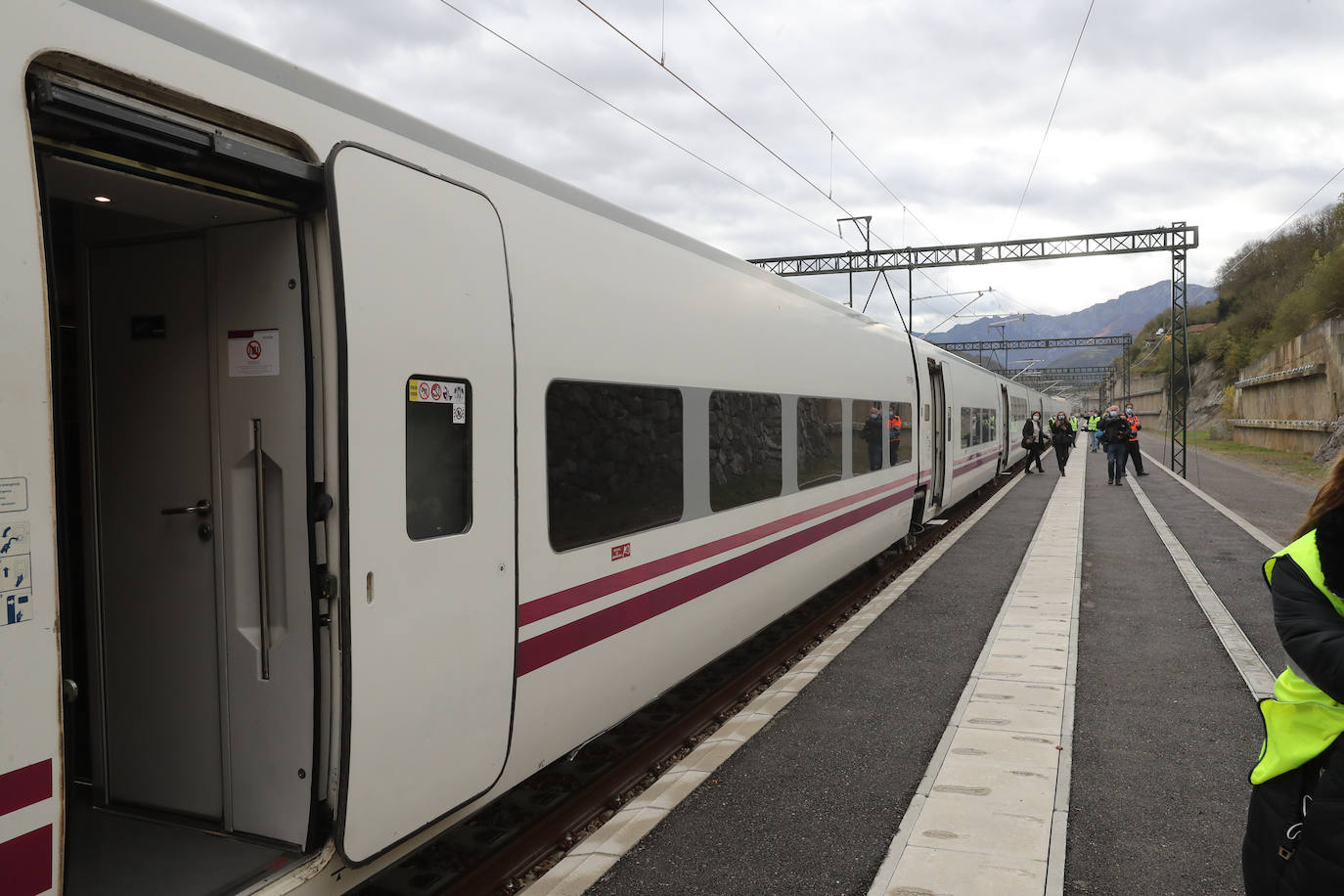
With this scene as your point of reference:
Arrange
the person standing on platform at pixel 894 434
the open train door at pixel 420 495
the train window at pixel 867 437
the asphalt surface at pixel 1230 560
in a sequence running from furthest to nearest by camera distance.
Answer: the person standing on platform at pixel 894 434 < the train window at pixel 867 437 < the asphalt surface at pixel 1230 560 < the open train door at pixel 420 495

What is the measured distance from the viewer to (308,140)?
9.38ft

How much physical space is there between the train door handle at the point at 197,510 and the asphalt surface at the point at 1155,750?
3.58m

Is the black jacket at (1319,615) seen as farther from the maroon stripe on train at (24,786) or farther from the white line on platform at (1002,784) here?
the maroon stripe on train at (24,786)

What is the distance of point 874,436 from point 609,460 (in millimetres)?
5708

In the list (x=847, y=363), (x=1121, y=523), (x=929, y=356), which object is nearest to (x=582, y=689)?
(x=847, y=363)

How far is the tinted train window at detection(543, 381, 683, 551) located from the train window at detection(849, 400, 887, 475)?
13.2 ft

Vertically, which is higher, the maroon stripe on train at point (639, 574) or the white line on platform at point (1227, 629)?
the maroon stripe on train at point (639, 574)

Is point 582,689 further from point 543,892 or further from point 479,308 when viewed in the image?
point 479,308

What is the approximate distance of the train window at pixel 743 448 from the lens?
560 centimetres

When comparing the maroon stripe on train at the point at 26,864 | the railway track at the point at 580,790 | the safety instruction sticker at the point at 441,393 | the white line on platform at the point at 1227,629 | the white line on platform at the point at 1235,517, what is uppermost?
the safety instruction sticker at the point at 441,393

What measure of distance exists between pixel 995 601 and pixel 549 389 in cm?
653

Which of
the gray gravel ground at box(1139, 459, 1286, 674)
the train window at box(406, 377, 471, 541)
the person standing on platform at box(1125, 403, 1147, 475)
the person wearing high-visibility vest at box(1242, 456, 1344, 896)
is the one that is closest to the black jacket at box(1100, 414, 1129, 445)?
the person standing on platform at box(1125, 403, 1147, 475)

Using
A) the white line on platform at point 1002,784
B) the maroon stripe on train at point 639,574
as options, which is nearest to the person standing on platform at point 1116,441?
the white line on platform at point 1002,784

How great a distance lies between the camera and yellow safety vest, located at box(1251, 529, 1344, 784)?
2.25m
